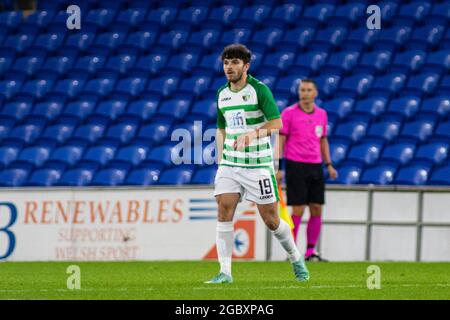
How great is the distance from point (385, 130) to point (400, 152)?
1.66ft

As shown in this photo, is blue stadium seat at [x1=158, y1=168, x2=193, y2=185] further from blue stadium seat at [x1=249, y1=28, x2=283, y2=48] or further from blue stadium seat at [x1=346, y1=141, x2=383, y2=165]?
blue stadium seat at [x1=249, y1=28, x2=283, y2=48]

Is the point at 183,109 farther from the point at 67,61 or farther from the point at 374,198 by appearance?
the point at 374,198

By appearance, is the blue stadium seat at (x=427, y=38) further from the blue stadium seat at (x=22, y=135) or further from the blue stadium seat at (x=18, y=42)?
the blue stadium seat at (x=18, y=42)

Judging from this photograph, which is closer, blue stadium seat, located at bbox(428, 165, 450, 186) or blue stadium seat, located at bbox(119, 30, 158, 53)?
blue stadium seat, located at bbox(428, 165, 450, 186)

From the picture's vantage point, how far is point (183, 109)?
1514cm

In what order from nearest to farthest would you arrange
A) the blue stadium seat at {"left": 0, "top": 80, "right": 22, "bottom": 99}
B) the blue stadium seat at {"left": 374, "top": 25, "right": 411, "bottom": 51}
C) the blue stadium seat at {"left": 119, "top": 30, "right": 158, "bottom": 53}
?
the blue stadium seat at {"left": 374, "top": 25, "right": 411, "bottom": 51} → the blue stadium seat at {"left": 0, "top": 80, "right": 22, "bottom": 99} → the blue stadium seat at {"left": 119, "top": 30, "right": 158, "bottom": 53}

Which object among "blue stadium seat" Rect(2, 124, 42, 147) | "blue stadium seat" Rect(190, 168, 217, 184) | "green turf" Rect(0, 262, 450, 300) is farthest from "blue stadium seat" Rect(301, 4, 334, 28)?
"green turf" Rect(0, 262, 450, 300)

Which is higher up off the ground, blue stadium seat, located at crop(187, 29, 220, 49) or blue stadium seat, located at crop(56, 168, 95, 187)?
blue stadium seat, located at crop(187, 29, 220, 49)

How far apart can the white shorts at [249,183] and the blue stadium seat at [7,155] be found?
7123mm

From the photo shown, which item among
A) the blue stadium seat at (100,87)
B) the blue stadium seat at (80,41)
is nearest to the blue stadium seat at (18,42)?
the blue stadium seat at (80,41)

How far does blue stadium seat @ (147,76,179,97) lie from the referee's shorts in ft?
15.2

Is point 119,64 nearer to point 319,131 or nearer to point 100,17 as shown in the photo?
point 100,17

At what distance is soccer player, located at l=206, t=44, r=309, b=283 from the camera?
8.13 meters

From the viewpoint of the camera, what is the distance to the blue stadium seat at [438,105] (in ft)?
45.8
